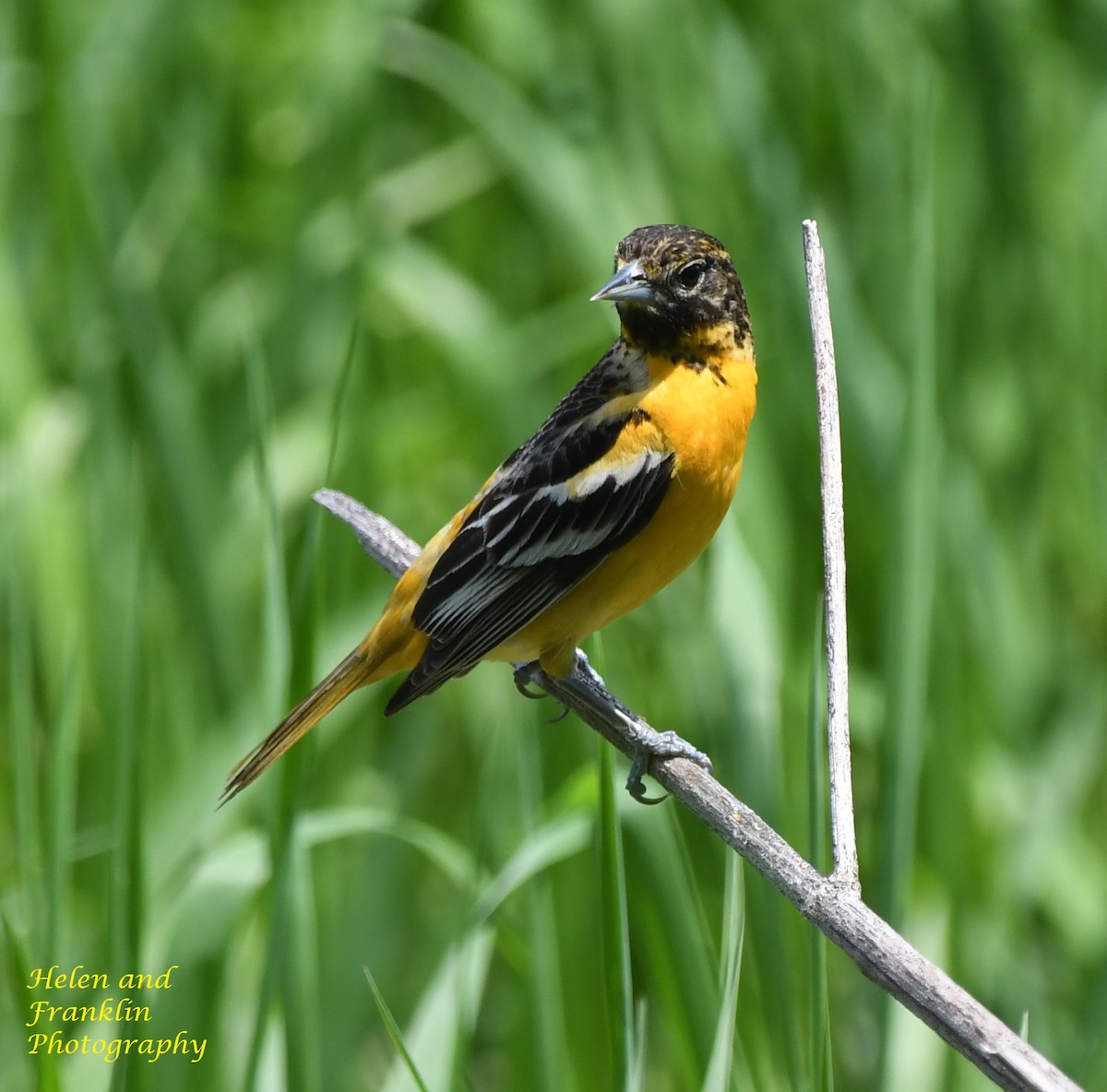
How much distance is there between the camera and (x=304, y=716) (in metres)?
3.23

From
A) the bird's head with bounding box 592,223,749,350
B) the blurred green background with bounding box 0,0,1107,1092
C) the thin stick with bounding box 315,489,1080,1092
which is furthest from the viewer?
the bird's head with bounding box 592,223,749,350

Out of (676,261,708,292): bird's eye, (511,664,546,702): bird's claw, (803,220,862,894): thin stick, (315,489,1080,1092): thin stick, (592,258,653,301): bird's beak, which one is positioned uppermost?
(676,261,708,292): bird's eye

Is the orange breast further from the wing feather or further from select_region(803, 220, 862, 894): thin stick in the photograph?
select_region(803, 220, 862, 894): thin stick

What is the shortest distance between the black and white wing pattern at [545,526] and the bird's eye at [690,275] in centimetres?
26

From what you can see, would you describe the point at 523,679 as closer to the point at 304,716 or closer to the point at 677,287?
the point at 304,716

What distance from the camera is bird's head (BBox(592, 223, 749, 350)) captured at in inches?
130

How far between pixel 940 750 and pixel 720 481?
78cm

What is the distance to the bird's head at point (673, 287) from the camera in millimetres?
3295

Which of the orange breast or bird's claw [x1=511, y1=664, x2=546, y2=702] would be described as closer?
the orange breast

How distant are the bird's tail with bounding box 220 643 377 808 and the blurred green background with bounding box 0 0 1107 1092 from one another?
0.49 ft

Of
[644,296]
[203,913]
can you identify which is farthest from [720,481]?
[203,913]

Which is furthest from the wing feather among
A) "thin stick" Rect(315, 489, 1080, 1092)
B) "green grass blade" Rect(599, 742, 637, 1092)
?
"green grass blade" Rect(599, 742, 637, 1092)

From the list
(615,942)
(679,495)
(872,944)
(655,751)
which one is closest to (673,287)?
(679,495)

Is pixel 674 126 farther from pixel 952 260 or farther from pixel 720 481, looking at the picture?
pixel 720 481
